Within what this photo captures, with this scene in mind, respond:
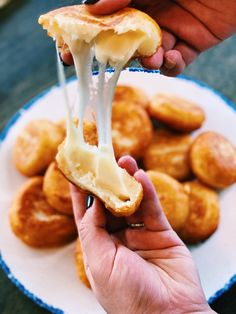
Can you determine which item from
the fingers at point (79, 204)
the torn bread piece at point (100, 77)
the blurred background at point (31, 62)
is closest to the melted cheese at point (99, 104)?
the torn bread piece at point (100, 77)

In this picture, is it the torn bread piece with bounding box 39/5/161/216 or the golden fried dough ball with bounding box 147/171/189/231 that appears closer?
the torn bread piece with bounding box 39/5/161/216

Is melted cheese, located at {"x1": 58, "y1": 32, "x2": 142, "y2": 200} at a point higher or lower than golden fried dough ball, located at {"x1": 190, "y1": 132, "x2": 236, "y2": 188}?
higher

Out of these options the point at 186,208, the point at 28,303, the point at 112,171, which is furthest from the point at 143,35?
the point at 28,303

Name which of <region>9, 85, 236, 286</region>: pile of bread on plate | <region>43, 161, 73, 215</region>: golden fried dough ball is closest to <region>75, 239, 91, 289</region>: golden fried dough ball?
<region>9, 85, 236, 286</region>: pile of bread on plate

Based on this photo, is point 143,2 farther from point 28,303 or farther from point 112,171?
point 28,303

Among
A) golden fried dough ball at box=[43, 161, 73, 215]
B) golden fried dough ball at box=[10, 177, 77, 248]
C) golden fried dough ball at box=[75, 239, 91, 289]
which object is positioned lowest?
golden fried dough ball at box=[75, 239, 91, 289]

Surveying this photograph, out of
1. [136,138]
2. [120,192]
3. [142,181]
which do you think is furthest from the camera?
[136,138]

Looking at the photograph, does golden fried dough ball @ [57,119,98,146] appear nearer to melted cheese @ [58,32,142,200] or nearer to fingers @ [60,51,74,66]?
melted cheese @ [58,32,142,200]
